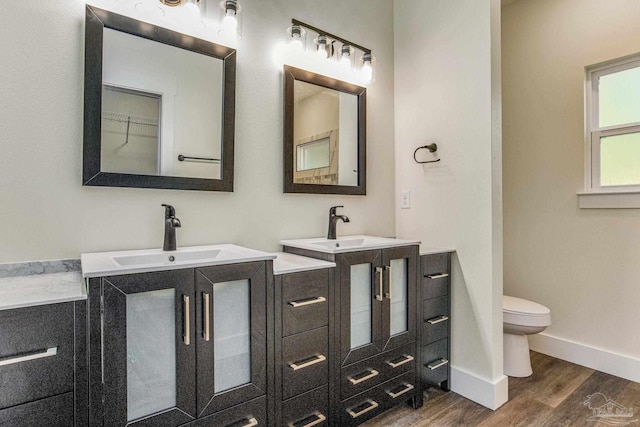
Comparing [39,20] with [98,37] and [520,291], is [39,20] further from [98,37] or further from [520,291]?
[520,291]

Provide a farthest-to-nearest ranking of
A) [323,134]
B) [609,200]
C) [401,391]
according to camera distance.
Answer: [609,200], [323,134], [401,391]

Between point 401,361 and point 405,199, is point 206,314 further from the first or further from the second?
point 405,199

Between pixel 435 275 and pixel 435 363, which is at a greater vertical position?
pixel 435 275

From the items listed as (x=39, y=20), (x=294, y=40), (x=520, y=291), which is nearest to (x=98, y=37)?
(x=39, y=20)

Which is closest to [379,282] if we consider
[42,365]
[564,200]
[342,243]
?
[342,243]

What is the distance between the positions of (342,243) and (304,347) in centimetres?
74

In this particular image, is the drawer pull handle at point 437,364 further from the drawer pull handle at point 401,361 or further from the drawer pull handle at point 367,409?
the drawer pull handle at point 367,409

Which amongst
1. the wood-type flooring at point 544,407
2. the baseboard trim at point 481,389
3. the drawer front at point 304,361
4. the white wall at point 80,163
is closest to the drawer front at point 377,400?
the wood-type flooring at point 544,407

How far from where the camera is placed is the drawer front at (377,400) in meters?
1.65

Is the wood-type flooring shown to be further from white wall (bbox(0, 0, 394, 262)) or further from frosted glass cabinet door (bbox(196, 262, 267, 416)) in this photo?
white wall (bbox(0, 0, 394, 262))

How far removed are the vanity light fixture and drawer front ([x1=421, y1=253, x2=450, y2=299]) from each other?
1.28m

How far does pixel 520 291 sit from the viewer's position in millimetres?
2852

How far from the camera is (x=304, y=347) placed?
1501 mm

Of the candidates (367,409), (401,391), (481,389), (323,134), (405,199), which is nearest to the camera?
(367,409)
